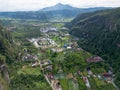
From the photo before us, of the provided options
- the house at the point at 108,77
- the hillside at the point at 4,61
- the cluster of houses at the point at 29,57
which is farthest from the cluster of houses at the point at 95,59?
the hillside at the point at 4,61

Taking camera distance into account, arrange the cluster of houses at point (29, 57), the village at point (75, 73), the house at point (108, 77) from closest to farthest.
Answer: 1. the village at point (75, 73)
2. the house at point (108, 77)
3. the cluster of houses at point (29, 57)

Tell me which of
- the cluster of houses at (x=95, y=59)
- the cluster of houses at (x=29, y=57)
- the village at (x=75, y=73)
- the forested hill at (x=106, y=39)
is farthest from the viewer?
the cluster of houses at (x=29, y=57)

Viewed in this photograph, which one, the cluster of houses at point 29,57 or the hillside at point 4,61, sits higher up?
the hillside at point 4,61

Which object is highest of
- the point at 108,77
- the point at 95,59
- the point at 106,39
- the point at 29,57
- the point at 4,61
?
the point at 106,39

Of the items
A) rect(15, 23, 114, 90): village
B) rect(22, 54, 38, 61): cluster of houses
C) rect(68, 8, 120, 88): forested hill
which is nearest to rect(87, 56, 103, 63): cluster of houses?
rect(15, 23, 114, 90): village

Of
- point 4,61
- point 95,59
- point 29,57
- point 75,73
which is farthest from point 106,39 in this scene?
point 4,61

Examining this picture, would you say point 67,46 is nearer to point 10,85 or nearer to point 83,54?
point 83,54

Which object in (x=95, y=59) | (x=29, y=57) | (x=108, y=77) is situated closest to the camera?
(x=108, y=77)

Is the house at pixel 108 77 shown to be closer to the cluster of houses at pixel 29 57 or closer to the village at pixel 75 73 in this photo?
the village at pixel 75 73

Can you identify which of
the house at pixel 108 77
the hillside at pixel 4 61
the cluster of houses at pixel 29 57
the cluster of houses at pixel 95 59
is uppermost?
the hillside at pixel 4 61

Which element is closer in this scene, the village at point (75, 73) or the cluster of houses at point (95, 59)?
the village at point (75, 73)

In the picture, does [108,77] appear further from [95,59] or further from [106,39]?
[106,39]
